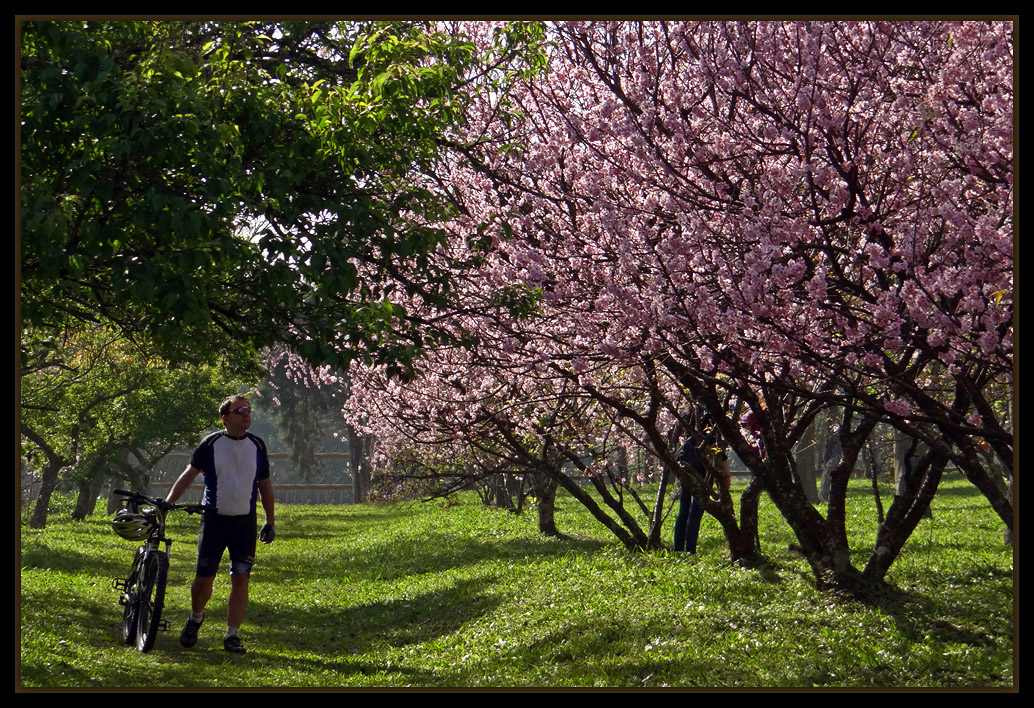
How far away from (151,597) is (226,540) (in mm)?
808

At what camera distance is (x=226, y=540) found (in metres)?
8.99

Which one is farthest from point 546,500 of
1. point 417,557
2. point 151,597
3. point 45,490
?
point 45,490

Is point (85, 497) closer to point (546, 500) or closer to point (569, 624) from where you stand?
point (546, 500)

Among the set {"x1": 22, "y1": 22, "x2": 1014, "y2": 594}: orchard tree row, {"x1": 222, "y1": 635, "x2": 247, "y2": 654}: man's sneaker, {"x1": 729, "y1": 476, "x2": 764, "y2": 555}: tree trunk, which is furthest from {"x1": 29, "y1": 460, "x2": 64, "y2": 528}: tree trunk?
{"x1": 729, "y1": 476, "x2": 764, "y2": 555}: tree trunk

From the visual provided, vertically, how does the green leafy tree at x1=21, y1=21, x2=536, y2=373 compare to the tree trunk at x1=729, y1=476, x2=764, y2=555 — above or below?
above

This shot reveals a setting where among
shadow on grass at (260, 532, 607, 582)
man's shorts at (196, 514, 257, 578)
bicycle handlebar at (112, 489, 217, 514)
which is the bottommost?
shadow on grass at (260, 532, 607, 582)

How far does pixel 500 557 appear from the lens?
57.9ft

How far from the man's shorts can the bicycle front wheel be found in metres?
0.35

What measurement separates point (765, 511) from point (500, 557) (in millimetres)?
8920

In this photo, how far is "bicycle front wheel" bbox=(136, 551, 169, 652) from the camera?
8.66 meters

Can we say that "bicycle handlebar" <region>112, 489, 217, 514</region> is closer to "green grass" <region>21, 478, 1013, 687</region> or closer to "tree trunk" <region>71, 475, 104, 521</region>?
"green grass" <region>21, 478, 1013, 687</region>

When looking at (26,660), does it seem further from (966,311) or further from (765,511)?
(765,511)

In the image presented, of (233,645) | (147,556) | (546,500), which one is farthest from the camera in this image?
(546,500)
